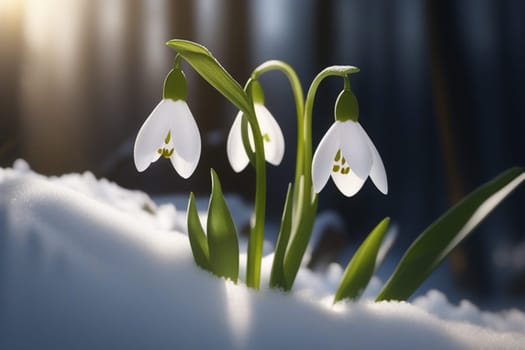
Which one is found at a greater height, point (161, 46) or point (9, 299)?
point (161, 46)

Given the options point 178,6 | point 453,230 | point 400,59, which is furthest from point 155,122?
point 400,59

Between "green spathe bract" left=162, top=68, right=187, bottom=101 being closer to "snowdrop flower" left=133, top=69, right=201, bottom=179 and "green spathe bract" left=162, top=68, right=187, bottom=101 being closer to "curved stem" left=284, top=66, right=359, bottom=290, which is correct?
"snowdrop flower" left=133, top=69, right=201, bottom=179

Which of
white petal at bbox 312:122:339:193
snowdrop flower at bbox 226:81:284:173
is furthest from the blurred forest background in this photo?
white petal at bbox 312:122:339:193

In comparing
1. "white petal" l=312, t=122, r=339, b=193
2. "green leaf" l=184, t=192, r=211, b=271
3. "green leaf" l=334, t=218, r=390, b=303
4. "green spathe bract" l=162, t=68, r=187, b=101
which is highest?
"green spathe bract" l=162, t=68, r=187, b=101

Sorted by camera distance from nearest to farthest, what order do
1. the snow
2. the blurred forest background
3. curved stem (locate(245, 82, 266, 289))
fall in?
the snow < curved stem (locate(245, 82, 266, 289)) < the blurred forest background

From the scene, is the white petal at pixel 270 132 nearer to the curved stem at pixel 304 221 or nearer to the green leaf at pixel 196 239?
the curved stem at pixel 304 221

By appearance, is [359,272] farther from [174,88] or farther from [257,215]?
[174,88]

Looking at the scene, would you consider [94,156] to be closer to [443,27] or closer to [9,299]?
[9,299]
